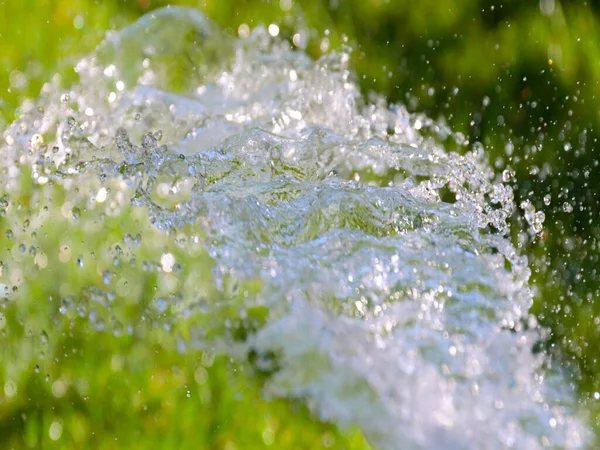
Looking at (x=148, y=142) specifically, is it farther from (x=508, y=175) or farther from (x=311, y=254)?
(x=508, y=175)

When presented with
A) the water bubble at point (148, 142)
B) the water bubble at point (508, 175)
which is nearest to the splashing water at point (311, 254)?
the water bubble at point (148, 142)

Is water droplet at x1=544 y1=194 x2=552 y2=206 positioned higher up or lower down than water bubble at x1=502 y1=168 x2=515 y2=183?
lower down

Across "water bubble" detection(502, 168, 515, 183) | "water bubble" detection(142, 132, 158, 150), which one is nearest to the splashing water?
"water bubble" detection(142, 132, 158, 150)

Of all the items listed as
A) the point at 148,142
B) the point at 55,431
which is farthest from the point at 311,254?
the point at 55,431

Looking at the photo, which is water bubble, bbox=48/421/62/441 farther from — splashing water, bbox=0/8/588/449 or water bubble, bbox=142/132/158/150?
water bubble, bbox=142/132/158/150

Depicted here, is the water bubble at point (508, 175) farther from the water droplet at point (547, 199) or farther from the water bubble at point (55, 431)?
the water bubble at point (55, 431)

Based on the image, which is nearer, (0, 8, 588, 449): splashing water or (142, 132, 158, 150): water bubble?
(142, 132, 158, 150): water bubble

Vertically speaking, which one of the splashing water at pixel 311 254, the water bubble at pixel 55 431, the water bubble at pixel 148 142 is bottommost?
the water bubble at pixel 55 431

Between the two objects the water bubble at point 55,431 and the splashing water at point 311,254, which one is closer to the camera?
the splashing water at point 311,254

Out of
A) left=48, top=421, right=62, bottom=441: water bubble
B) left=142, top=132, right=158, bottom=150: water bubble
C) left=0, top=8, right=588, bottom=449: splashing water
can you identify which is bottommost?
left=48, top=421, right=62, bottom=441: water bubble
